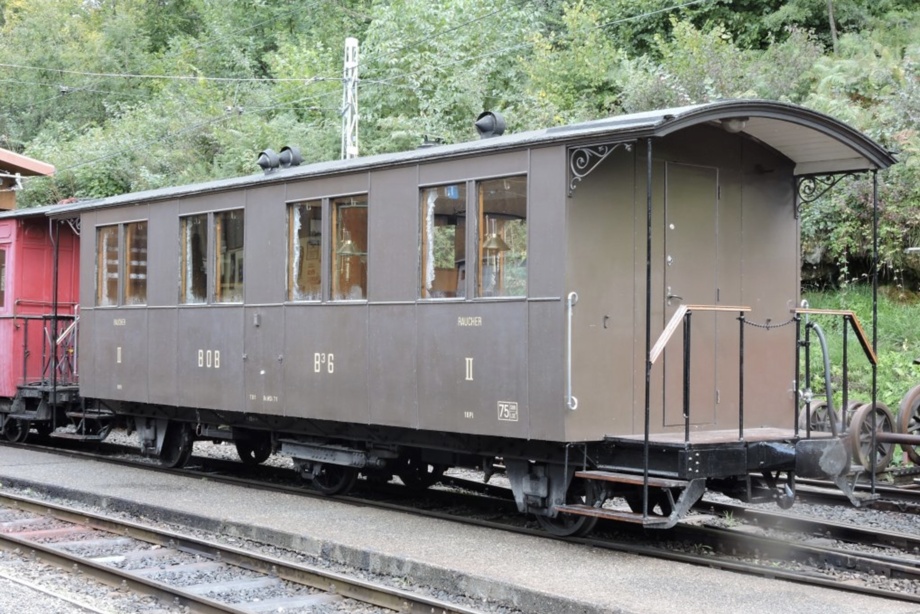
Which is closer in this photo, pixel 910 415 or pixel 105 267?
pixel 910 415

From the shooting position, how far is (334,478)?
1119 centimetres

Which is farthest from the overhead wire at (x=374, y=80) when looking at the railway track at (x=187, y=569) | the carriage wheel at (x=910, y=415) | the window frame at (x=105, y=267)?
the railway track at (x=187, y=569)

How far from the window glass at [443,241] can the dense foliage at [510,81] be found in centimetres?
856

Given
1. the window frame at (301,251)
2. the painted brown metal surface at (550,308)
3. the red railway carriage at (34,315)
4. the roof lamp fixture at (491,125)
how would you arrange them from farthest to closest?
the red railway carriage at (34,315)
the window frame at (301,251)
the roof lamp fixture at (491,125)
the painted brown metal surface at (550,308)

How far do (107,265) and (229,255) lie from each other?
2.68 metres

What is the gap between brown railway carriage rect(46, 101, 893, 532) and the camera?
8023 mm

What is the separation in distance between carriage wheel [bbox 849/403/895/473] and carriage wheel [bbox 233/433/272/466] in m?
6.52

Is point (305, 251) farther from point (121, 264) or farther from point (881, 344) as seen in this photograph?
point (881, 344)

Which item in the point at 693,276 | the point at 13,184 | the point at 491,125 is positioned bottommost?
the point at 693,276

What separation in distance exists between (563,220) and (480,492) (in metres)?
4.28

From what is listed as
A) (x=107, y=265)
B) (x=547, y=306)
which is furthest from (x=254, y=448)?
(x=547, y=306)

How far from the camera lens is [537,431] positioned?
8.12 metres

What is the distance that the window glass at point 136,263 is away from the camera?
1277 centimetres

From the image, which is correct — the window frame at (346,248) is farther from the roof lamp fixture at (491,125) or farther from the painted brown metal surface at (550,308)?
the roof lamp fixture at (491,125)
